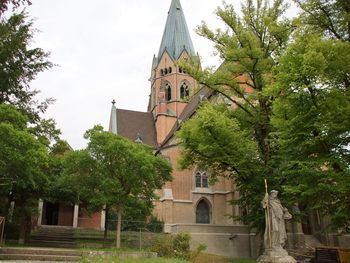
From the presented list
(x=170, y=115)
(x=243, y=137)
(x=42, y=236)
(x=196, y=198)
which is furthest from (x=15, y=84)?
(x=170, y=115)

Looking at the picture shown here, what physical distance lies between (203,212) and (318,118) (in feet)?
74.4

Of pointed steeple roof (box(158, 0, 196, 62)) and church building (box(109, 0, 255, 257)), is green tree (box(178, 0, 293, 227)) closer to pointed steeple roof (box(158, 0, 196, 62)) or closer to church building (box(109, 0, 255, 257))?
church building (box(109, 0, 255, 257))

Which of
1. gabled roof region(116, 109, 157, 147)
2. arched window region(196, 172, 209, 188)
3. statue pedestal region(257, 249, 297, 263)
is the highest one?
gabled roof region(116, 109, 157, 147)

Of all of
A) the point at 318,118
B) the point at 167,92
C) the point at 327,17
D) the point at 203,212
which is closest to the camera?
the point at 318,118

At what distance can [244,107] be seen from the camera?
18.1m

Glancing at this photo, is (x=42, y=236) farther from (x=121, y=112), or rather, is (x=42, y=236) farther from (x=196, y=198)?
(x=121, y=112)

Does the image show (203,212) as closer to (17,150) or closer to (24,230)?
(24,230)

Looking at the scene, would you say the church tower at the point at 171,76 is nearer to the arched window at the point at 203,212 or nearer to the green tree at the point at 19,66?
the arched window at the point at 203,212

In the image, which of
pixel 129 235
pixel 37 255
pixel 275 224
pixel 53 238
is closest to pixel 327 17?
pixel 275 224

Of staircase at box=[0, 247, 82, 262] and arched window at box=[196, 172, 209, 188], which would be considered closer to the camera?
staircase at box=[0, 247, 82, 262]

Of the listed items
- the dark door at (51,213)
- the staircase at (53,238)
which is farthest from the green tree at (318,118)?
the dark door at (51,213)

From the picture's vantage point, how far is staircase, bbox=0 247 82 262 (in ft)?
38.5

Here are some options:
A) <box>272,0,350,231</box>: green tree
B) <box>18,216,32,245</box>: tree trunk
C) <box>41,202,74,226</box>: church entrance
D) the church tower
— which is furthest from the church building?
<box>18,216,32,245</box>: tree trunk

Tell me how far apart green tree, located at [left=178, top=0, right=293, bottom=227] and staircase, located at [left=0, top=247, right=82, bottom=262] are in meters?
7.08
